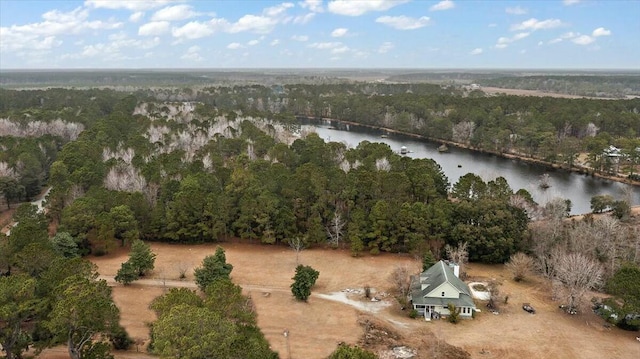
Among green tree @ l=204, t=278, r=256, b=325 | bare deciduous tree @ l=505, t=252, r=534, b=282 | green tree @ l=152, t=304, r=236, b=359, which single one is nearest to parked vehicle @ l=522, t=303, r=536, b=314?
bare deciduous tree @ l=505, t=252, r=534, b=282

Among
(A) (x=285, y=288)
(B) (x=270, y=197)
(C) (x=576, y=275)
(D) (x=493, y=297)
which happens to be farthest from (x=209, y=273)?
(C) (x=576, y=275)

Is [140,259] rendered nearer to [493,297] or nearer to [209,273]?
[209,273]

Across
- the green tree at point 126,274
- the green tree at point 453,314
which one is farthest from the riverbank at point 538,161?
the green tree at point 126,274

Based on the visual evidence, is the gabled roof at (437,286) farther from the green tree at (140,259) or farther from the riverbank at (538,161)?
the riverbank at (538,161)

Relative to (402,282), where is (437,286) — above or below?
above

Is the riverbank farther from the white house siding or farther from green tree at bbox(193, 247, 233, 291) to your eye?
green tree at bbox(193, 247, 233, 291)
